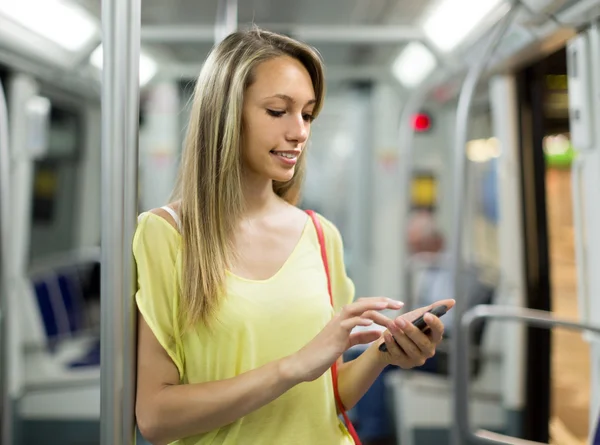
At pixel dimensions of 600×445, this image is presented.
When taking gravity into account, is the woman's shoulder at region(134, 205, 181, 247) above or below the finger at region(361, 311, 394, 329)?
above

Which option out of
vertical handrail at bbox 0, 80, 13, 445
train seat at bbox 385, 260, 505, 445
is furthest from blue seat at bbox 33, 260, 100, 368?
train seat at bbox 385, 260, 505, 445

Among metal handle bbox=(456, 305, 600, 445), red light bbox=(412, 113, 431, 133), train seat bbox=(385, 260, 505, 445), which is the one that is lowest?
train seat bbox=(385, 260, 505, 445)

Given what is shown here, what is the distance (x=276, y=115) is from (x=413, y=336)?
0.42 meters

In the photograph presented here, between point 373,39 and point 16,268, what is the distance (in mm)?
2512

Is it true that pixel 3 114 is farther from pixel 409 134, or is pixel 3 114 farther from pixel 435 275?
pixel 435 275

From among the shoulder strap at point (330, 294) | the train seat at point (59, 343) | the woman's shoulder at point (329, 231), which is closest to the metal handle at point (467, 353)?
the shoulder strap at point (330, 294)

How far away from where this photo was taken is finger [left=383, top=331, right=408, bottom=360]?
3.34 ft

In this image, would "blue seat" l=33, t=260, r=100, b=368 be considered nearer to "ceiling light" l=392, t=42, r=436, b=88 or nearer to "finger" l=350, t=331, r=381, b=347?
"ceiling light" l=392, t=42, r=436, b=88

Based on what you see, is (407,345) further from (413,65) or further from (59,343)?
(413,65)

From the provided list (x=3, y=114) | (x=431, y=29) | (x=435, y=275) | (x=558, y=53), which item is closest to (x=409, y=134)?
(x=431, y=29)

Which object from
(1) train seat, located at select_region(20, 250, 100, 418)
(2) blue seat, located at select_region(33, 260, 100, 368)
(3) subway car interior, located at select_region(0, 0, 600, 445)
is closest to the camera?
(3) subway car interior, located at select_region(0, 0, 600, 445)

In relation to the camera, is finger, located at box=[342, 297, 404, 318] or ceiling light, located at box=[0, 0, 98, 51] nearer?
finger, located at box=[342, 297, 404, 318]

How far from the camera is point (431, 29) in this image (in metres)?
3.40

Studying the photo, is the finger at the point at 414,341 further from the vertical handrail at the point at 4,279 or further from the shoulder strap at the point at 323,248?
the vertical handrail at the point at 4,279
